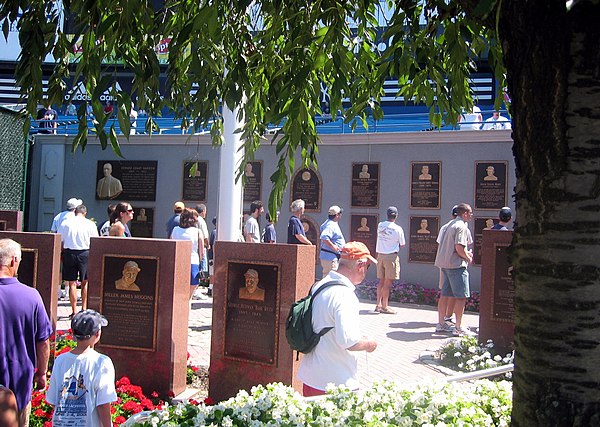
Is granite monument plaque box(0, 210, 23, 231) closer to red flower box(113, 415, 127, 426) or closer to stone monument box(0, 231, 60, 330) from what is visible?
stone monument box(0, 231, 60, 330)

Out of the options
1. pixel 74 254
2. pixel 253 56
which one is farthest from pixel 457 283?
pixel 253 56

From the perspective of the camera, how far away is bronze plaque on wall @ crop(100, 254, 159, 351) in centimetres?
667

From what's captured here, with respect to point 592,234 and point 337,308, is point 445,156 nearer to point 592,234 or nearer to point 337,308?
point 337,308

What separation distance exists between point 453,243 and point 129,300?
5019 mm

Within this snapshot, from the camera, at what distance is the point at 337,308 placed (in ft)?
14.0

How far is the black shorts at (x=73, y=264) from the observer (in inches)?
399

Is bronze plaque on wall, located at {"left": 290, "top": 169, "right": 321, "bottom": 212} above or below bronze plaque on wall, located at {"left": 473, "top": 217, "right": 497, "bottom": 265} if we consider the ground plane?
above

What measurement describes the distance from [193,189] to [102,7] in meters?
14.7

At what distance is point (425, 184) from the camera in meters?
15.3

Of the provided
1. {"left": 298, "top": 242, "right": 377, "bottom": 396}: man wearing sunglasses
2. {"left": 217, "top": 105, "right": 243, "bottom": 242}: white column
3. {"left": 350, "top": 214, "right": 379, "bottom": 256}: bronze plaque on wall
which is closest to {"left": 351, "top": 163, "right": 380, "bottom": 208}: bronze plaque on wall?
{"left": 350, "top": 214, "right": 379, "bottom": 256}: bronze plaque on wall

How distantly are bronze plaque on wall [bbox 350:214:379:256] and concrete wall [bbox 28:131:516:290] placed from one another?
0.13 metres

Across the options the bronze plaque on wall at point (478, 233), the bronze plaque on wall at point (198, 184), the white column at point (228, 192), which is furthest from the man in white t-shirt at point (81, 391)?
the bronze plaque on wall at point (198, 184)

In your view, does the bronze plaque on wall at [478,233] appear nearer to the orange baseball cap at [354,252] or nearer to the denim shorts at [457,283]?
the denim shorts at [457,283]

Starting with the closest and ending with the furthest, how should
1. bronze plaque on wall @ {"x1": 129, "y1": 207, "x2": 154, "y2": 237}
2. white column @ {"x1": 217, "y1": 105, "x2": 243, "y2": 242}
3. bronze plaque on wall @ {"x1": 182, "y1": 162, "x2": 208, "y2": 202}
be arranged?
white column @ {"x1": 217, "y1": 105, "x2": 243, "y2": 242} < bronze plaque on wall @ {"x1": 182, "y1": 162, "x2": 208, "y2": 202} < bronze plaque on wall @ {"x1": 129, "y1": 207, "x2": 154, "y2": 237}
